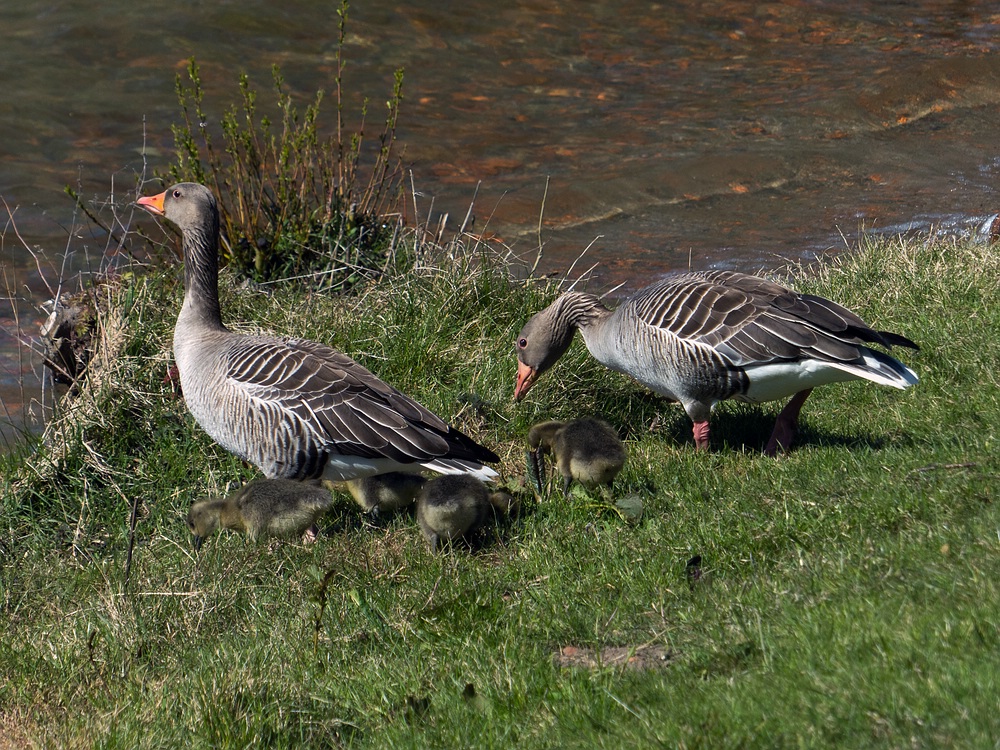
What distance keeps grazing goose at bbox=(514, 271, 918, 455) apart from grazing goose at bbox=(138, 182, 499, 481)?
48.5 inches

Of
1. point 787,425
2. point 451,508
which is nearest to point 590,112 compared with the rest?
point 787,425

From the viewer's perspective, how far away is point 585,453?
614 cm

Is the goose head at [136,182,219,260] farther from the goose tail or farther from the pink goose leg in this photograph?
the pink goose leg

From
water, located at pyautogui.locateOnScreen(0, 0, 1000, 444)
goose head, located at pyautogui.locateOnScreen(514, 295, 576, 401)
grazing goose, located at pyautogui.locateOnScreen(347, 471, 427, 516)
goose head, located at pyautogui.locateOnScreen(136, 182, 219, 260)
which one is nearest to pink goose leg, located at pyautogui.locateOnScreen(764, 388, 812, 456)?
goose head, located at pyautogui.locateOnScreen(514, 295, 576, 401)

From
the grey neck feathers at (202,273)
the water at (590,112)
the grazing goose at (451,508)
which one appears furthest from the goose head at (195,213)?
the grazing goose at (451,508)

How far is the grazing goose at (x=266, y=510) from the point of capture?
6223 mm

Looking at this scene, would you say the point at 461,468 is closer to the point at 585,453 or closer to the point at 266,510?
the point at 585,453

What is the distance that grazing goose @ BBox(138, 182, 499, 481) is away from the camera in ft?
21.3

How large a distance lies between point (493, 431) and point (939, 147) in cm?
1009

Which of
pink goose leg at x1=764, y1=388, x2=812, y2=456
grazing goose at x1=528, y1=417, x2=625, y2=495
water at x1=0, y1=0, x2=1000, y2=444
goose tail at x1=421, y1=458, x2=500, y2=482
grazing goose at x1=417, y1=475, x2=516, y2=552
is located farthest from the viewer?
water at x1=0, y1=0, x2=1000, y2=444

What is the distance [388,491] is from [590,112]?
39.1ft

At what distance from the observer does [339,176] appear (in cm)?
962

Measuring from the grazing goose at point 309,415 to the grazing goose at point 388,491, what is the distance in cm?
8

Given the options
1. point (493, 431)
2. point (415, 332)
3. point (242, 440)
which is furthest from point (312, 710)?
point (415, 332)
